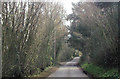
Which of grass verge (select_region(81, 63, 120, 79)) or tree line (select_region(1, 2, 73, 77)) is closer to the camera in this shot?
tree line (select_region(1, 2, 73, 77))

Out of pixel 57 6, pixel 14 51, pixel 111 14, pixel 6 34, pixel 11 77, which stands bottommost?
pixel 11 77

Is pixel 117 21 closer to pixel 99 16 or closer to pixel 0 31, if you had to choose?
pixel 99 16

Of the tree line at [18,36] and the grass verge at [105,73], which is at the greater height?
the tree line at [18,36]

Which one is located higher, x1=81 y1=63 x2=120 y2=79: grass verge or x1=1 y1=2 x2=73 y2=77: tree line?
x1=1 y1=2 x2=73 y2=77: tree line

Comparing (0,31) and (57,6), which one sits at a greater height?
(57,6)

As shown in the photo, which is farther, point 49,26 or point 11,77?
point 49,26

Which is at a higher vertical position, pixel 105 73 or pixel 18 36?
pixel 18 36

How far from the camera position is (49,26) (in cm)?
2400

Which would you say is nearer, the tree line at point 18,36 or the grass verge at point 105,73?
the tree line at point 18,36

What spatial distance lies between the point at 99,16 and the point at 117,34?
12.9 feet

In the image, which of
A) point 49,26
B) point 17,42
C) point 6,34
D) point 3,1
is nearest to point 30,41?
point 17,42

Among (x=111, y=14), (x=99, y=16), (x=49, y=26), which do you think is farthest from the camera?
(x=49, y=26)

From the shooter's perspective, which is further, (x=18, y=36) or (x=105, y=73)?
(x=105, y=73)

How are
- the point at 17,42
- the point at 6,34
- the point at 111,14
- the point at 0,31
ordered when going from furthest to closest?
1. the point at 111,14
2. the point at 17,42
3. the point at 6,34
4. the point at 0,31
